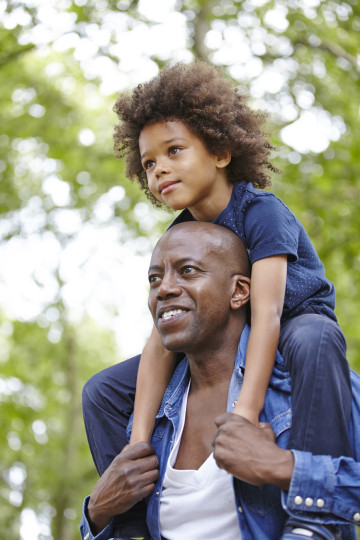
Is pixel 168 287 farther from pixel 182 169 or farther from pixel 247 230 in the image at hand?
pixel 182 169

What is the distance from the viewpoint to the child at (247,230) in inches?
115

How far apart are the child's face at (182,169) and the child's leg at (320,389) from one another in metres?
0.90

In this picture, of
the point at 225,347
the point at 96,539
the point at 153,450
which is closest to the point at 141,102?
the point at 225,347

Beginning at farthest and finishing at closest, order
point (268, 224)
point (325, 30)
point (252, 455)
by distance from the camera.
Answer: point (325, 30)
point (268, 224)
point (252, 455)

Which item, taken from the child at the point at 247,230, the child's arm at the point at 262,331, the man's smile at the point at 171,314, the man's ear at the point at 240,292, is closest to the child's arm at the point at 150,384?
the child at the point at 247,230

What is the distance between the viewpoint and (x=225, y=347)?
3.49 metres

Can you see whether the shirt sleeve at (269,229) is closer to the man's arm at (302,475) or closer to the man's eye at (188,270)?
the man's eye at (188,270)

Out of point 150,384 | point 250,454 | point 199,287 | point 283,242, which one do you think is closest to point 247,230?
point 283,242

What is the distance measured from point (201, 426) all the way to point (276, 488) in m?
0.51

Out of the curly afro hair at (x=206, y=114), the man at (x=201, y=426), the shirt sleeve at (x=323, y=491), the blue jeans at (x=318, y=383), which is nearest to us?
the shirt sleeve at (x=323, y=491)

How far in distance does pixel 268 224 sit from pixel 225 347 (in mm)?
602

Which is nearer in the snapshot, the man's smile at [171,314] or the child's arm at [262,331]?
Result: the child's arm at [262,331]

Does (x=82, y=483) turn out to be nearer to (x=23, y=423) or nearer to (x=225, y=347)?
(x=23, y=423)

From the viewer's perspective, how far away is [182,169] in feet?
11.6
